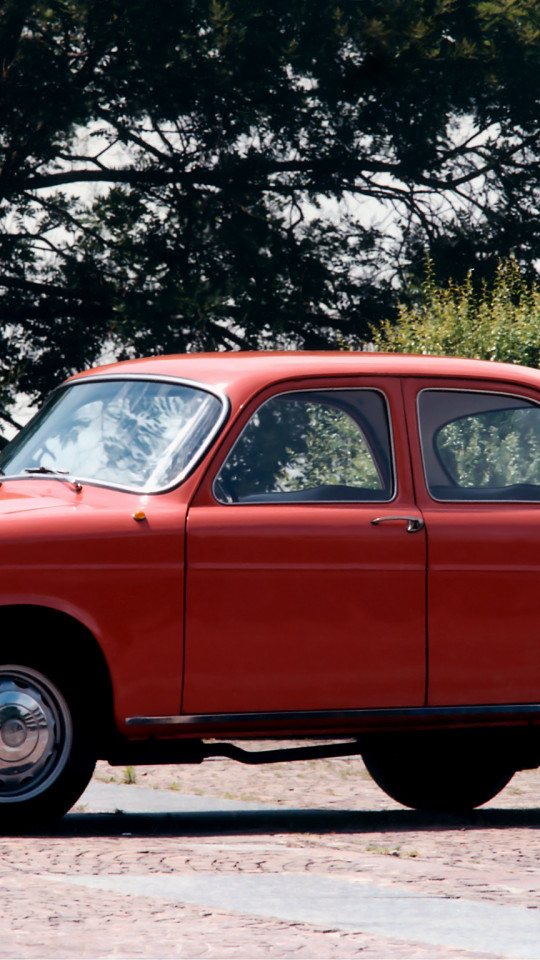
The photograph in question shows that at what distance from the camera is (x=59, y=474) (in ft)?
21.5

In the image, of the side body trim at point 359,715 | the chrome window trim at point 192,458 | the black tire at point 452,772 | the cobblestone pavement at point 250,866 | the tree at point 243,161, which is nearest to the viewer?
the cobblestone pavement at point 250,866

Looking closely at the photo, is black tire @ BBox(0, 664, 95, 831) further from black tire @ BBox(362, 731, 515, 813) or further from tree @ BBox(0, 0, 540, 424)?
tree @ BBox(0, 0, 540, 424)

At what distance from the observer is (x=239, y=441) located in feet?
20.6

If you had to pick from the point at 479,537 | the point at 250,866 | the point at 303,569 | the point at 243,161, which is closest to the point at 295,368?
the point at 303,569

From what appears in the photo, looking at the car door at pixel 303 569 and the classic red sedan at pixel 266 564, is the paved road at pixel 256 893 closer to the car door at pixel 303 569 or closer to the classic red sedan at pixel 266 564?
the classic red sedan at pixel 266 564

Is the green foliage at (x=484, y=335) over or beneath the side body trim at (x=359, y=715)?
over

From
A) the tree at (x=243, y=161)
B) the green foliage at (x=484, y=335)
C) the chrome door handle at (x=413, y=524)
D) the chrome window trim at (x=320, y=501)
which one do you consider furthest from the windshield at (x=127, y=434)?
the tree at (x=243, y=161)

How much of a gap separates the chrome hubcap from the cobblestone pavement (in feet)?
0.74

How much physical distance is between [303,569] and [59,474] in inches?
44.2

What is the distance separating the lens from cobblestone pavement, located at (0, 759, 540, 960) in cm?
430

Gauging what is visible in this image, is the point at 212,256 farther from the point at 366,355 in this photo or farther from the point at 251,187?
the point at 366,355

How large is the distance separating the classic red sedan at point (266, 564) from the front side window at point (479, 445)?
0.01m

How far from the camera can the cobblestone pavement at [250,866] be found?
14.1 ft

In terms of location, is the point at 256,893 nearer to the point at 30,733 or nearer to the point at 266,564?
the point at 30,733
